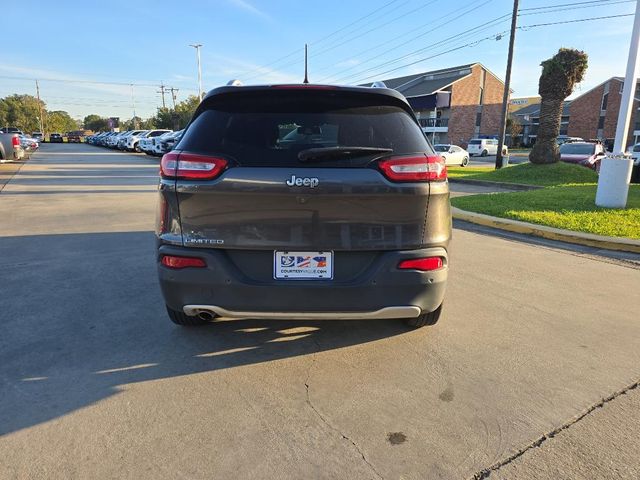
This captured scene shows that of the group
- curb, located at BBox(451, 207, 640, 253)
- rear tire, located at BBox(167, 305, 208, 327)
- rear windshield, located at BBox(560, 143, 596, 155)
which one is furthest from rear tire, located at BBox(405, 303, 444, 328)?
rear windshield, located at BBox(560, 143, 596, 155)

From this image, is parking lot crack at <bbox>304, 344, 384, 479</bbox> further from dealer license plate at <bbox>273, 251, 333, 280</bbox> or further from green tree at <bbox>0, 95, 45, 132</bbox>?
green tree at <bbox>0, 95, 45, 132</bbox>

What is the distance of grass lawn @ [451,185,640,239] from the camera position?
24.2 ft

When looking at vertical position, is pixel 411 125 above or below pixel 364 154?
above

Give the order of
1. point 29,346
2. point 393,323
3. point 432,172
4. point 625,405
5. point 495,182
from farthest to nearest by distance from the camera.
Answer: point 495,182 → point 393,323 → point 29,346 → point 432,172 → point 625,405

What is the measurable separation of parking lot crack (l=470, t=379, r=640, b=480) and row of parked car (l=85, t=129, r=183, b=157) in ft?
54.8

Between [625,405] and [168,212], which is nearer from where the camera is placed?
[625,405]

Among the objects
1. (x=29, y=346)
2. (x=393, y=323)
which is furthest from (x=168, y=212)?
(x=393, y=323)

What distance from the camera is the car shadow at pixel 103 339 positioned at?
2764 millimetres

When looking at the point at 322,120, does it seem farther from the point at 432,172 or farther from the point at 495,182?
the point at 495,182

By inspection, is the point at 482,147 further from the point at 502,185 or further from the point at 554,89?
the point at 502,185

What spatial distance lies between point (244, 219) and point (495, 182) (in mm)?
14123

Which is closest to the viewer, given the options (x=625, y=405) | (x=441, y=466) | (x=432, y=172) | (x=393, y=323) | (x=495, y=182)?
(x=441, y=466)

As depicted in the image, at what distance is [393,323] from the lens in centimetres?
377

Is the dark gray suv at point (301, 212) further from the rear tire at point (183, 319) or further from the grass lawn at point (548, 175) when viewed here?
the grass lawn at point (548, 175)
